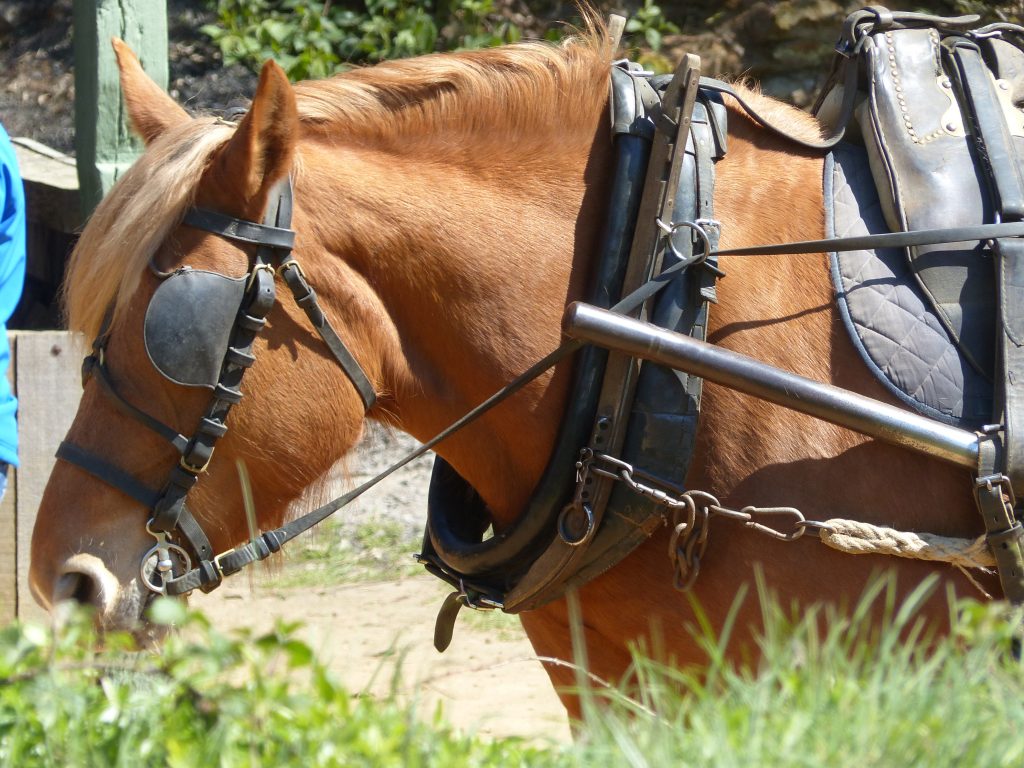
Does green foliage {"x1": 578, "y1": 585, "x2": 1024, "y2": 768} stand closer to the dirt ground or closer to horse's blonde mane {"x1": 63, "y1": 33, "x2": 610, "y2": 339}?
horse's blonde mane {"x1": 63, "y1": 33, "x2": 610, "y2": 339}

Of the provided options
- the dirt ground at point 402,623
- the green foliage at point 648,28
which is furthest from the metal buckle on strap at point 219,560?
the green foliage at point 648,28

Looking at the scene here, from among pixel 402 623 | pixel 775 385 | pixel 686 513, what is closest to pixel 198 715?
pixel 686 513

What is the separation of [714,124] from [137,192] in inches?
39.7

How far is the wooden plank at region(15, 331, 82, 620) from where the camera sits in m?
3.90

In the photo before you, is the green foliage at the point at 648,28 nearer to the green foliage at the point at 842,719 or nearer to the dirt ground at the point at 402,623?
the dirt ground at the point at 402,623

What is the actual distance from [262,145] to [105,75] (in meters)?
2.85

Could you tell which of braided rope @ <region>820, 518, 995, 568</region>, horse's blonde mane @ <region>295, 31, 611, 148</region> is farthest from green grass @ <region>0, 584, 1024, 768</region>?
horse's blonde mane @ <region>295, 31, 611, 148</region>

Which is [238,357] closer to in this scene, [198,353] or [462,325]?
[198,353]

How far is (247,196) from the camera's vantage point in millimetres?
1851

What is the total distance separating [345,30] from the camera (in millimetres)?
6375

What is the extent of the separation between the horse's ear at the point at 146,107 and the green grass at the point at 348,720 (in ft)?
3.72

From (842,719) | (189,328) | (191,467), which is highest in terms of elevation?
(189,328)

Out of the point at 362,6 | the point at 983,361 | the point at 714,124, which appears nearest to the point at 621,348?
the point at 714,124

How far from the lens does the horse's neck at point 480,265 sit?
75.7 inches
